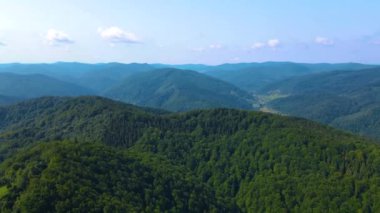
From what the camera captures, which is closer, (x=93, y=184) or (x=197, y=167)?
(x=93, y=184)

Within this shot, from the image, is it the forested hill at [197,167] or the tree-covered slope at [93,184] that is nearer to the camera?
the tree-covered slope at [93,184]

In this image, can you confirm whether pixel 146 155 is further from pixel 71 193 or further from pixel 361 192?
pixel 361 192

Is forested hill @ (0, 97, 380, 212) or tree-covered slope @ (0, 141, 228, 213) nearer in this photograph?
tree-covered slope @ (0, 141, 228, 213)

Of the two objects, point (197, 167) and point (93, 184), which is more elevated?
point (93, 184)

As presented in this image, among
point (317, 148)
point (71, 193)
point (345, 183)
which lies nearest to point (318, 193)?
point (345, 183)
